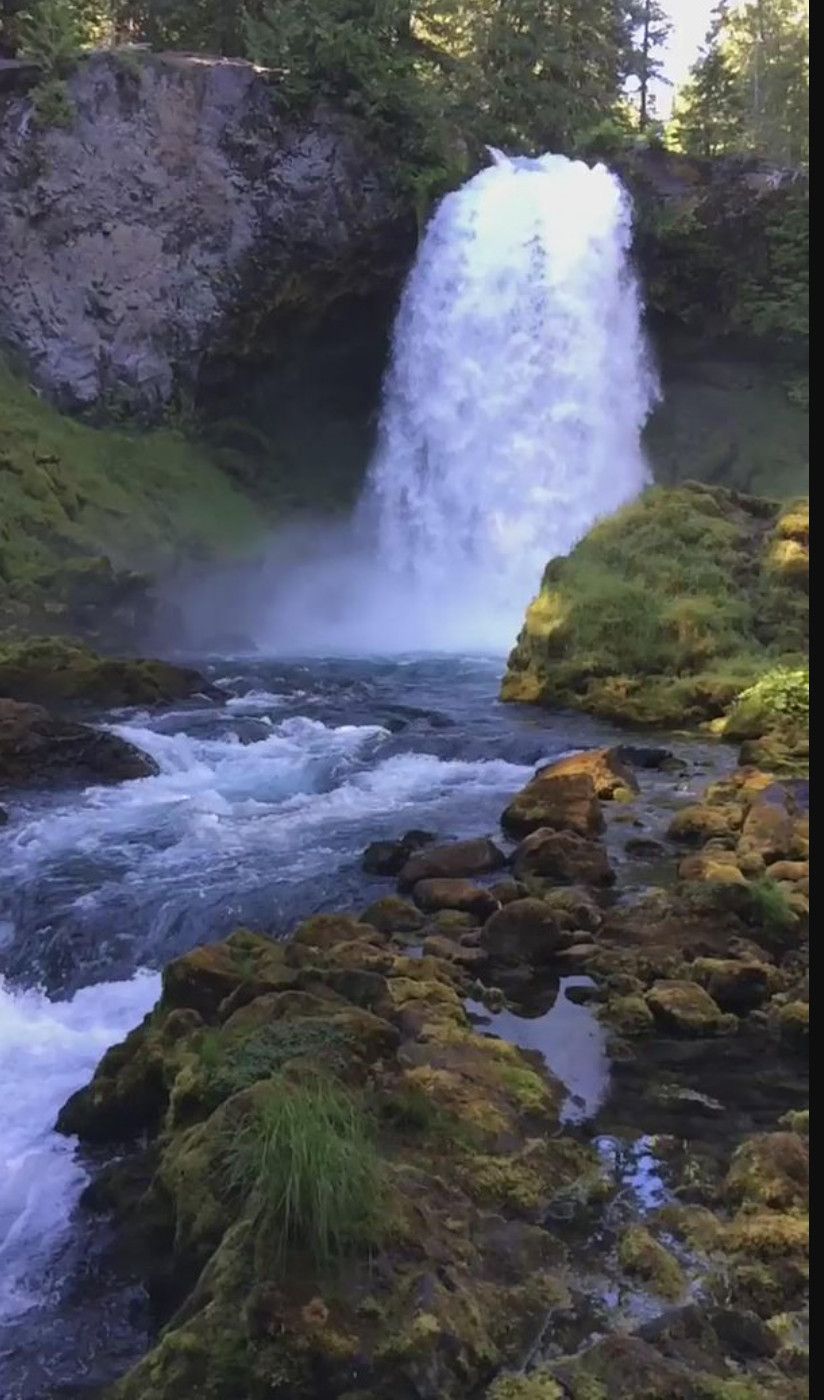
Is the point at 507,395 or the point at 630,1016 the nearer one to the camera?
the point at 630,1016

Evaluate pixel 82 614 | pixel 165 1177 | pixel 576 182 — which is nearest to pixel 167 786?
pixel 165 1177

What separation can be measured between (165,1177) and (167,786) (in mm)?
6265

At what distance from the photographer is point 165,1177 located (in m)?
4.18

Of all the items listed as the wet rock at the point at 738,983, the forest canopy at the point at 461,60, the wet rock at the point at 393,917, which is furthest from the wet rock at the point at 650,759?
the forest canopy at the point at 461,60

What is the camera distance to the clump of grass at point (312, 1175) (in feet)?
11.1

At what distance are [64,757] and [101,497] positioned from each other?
11457mm

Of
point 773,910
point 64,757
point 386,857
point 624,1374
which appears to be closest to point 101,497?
point 64,757

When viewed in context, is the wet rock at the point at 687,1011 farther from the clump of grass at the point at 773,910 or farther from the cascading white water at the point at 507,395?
the cascading white water at the point at 507,395

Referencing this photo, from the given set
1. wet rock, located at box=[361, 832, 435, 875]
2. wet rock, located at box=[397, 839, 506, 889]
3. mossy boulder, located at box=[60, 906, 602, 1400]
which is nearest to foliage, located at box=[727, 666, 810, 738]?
wet rock, located at box=[397, 839, 506, 889]

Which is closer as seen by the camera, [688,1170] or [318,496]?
[688,1170]

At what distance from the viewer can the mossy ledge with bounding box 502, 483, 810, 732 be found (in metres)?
12.6

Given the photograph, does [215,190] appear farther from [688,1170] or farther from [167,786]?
[688,1170]

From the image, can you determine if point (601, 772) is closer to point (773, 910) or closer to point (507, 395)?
point (773, 910)

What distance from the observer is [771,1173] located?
395 cm
